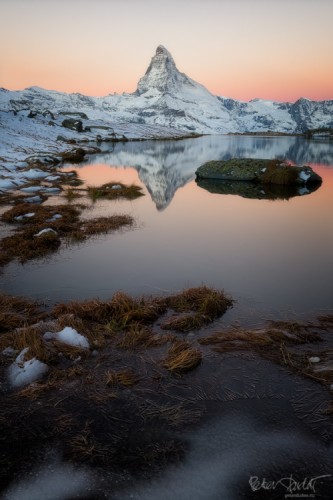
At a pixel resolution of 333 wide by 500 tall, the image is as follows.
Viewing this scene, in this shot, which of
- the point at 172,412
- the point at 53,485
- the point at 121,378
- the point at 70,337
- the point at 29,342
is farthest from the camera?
the point at 70,337

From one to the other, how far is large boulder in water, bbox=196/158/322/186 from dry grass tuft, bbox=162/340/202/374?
82.1 ft

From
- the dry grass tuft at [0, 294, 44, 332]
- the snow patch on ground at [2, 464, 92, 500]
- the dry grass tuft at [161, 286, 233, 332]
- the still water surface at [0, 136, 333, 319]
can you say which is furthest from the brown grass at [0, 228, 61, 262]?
the snow patch on ground at [2, 464, 92, 500]

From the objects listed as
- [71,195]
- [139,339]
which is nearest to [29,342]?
[139,339]

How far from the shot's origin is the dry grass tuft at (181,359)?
5668mm

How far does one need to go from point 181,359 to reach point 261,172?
2658 centimetres

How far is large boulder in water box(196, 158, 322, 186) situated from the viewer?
27.5 meters

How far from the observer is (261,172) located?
29.2m

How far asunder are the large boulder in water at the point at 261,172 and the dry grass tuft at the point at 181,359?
25.0 meters

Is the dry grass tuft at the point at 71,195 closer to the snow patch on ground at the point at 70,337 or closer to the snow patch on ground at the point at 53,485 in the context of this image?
the snow patch on ground at the point at 70,337

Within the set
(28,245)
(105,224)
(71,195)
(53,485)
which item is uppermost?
(71,195)

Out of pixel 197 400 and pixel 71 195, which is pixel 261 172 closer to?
pixel 71 195

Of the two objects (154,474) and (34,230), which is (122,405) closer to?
(154,474)

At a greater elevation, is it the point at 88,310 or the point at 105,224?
the point at 105,224

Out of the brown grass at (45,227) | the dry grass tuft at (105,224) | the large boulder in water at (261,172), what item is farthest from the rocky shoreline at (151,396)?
the large boulder in water at (261,172)
